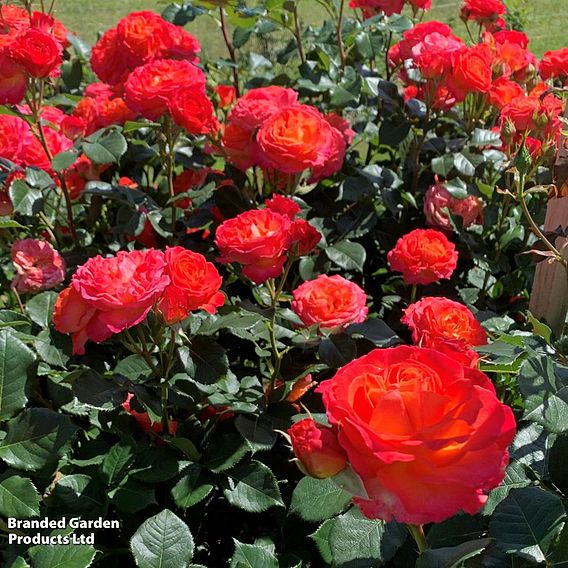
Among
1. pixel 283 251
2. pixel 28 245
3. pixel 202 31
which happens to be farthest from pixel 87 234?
pixel 202 31

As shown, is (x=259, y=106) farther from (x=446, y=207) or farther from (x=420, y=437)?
(x=420, y=437)

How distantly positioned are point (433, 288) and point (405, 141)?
415mm

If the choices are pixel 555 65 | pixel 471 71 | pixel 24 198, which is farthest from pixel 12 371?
pixel 555 65

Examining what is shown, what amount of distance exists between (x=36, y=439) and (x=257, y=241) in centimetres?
40

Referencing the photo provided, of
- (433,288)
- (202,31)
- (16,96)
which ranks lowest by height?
(202,31)

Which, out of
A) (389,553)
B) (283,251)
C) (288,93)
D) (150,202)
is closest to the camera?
(389,553)

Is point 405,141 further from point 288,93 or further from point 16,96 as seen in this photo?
point 16,96

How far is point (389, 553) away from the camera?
2.45ft

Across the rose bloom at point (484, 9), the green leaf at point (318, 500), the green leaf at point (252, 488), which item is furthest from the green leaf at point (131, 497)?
the rose bloom at point (484, 9)

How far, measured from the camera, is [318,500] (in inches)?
33.7

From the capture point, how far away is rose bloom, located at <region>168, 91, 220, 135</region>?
1314 millimetres

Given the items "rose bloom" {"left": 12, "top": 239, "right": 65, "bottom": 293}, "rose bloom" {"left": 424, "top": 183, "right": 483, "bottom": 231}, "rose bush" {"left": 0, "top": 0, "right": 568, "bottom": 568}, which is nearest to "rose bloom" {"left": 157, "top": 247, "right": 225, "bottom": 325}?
"rose bush" {"left": 0, "top": 0, "right": 568, "bottom": 568}

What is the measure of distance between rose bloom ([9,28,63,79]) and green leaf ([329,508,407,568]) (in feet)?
3.12

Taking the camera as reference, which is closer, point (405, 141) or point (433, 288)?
point (433, 288)
